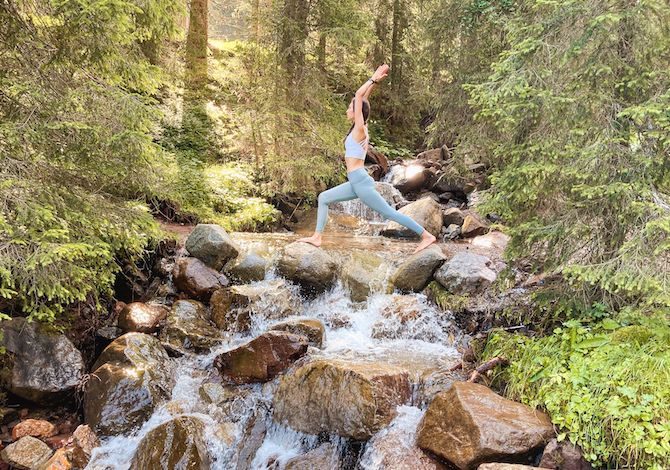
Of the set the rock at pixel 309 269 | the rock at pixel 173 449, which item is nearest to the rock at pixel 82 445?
the rock at pixel 173 449

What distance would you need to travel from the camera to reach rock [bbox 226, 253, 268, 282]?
292 inches

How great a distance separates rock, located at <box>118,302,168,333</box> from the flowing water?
28.1 inches

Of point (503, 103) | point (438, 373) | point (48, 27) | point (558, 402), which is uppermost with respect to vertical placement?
point (48, 27)

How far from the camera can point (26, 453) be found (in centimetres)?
414

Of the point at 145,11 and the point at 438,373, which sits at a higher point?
the point at 145,11

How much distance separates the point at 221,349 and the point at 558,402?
4200 mm

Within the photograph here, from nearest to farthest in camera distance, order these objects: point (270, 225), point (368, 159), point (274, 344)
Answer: point (274, 344), point (270, 225), point (368, 159)

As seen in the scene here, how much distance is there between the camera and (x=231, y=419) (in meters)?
4.84

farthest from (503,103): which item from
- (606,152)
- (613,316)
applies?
(613,316)

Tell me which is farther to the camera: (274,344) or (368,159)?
(368,159)

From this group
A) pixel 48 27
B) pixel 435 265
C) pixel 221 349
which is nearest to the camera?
pixel 48 27

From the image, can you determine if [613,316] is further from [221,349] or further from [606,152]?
[221,349]

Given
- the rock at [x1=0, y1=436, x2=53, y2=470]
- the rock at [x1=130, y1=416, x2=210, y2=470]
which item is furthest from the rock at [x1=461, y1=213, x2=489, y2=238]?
the rock at [x1=0, y1=436, x2=53, y2=470]

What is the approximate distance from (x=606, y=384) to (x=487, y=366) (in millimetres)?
1214
